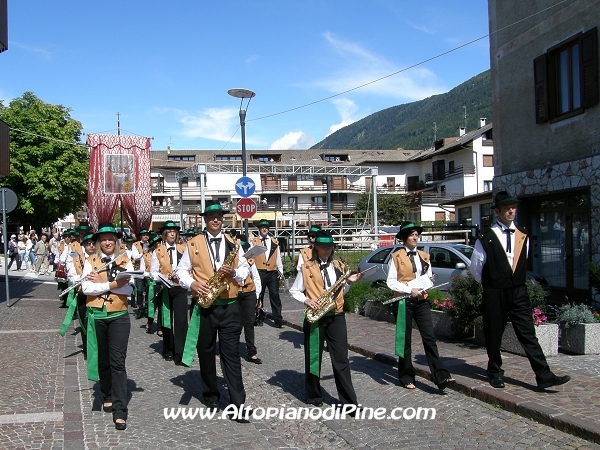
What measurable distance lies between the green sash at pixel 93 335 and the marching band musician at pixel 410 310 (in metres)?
3.03

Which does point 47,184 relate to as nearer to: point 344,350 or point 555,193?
point 555,193

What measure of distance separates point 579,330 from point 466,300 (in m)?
1.51

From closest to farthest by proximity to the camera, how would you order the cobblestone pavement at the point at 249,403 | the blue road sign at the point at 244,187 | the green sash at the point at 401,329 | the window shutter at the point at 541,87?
the cobblestone pavement at the point at 249,403, the green sash at the point at 401,329, the window shutter at the point at 541,87, the blue road sign at the point at 244,187

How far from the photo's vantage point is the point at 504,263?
6.45 metres

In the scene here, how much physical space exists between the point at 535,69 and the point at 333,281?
8.80 m

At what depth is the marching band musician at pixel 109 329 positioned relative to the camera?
229 inches

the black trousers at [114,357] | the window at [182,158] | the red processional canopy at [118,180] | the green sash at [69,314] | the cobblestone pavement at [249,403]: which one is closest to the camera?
the cobblestone pavement at [249,403]

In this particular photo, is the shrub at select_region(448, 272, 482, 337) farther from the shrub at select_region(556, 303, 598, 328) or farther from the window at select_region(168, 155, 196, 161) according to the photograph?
the window at select_region(168, 155, 196, 161)

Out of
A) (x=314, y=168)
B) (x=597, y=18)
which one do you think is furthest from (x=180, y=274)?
(x=314, y=168)

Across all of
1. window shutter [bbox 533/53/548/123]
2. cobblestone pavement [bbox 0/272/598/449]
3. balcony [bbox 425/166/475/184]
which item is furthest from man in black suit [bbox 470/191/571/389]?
balcony [bbox 425/166/475/184]

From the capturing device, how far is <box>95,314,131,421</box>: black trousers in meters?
5.78

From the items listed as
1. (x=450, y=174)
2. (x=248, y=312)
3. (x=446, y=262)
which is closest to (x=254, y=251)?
(x=248, y=312)

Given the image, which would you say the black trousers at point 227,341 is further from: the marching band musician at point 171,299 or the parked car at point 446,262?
the parked car at point 446,262

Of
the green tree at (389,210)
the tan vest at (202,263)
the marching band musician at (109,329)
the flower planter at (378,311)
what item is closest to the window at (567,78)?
the flower planter at (378,311)
